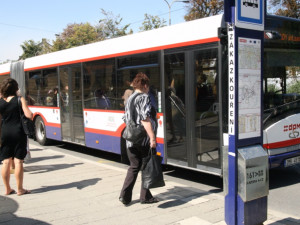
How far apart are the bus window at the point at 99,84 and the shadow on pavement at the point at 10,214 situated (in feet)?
10.6

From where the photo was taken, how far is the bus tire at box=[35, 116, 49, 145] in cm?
1130

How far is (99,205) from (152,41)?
332cm

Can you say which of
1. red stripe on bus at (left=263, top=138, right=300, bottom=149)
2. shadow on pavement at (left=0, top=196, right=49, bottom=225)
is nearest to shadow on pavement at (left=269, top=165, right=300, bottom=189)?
red stripe on bus at (left=263, top=138, right=300, bottom=149)

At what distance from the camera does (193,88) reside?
5.85 meters

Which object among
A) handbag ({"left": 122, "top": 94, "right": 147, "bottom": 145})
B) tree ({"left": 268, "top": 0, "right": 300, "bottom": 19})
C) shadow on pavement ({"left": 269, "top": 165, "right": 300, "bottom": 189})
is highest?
tree ({"left": 268, "top": 0, "right": 300, "bottom": 19})

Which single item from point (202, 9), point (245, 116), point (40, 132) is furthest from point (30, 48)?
point (245, 116)

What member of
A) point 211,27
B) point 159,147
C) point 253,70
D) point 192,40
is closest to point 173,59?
point 192,40

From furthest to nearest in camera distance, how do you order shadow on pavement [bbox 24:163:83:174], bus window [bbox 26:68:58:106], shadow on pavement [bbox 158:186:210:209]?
bus window [bbox 26:68:58:106] → shadow on pavement [bbox 24:163:83:174] → shadow on pavement [bbox 158:186:210:209]

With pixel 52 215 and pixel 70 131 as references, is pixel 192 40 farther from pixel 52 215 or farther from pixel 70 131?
pixel 70 131

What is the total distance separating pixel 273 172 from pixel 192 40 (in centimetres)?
341

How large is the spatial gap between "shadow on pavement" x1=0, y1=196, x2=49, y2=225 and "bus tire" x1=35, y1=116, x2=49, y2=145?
597 cm

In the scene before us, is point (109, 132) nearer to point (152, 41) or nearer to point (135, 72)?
point (135, 72)

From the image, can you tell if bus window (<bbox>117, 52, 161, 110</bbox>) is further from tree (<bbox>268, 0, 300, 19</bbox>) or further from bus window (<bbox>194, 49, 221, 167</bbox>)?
tree (<bbox>268, 0, 300, 19</bbox>)

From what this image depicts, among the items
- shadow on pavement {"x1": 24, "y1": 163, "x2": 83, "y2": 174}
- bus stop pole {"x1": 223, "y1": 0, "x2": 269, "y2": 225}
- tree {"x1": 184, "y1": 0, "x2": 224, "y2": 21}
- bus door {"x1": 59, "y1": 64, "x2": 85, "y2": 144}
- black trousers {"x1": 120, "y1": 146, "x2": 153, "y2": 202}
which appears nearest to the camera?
bus stop pole {"x1": 223, "y1": 0, "x2": 269, "y2": 225}
